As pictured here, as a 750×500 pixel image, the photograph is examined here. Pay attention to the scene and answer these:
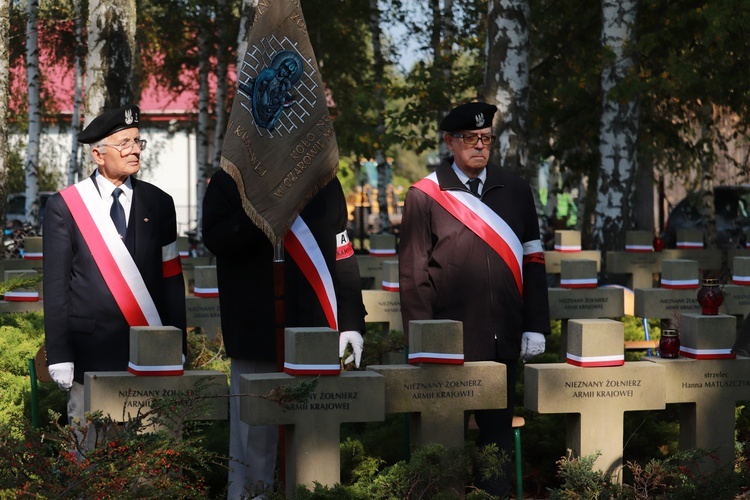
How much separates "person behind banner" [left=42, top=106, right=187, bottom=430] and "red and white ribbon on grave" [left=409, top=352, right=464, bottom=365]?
4.18 ft

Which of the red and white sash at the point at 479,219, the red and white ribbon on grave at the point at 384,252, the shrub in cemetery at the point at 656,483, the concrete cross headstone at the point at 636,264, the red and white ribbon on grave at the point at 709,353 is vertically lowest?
the shrub in cemetery at the point at 656,483

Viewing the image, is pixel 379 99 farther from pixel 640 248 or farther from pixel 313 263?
pixel 313 263

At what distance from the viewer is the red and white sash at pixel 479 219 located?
661cm

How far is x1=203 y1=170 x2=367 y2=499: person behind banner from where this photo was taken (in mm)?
6168

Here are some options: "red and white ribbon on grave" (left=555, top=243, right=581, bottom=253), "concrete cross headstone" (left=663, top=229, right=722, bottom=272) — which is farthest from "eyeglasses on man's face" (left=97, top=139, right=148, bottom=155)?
"concrete cross headstone" (left=663, top=229, right=722, bottom=272)

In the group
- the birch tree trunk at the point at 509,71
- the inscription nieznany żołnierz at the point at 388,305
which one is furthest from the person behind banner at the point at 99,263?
the birch tree trunk at the point at 509,71

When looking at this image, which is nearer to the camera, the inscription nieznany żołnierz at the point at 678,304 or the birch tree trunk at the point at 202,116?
the inscription nieznany żołnierz at the point at 678,304

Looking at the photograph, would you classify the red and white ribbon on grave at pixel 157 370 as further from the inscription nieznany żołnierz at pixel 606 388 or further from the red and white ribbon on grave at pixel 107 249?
the inscription nieznany żołnierz at pixel 606 388

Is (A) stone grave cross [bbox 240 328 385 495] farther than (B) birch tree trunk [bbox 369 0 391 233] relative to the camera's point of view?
No

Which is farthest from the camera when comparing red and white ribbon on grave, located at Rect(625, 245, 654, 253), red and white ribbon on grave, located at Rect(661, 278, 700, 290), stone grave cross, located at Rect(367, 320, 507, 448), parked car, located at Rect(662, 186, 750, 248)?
parked car, located at Rect(662, 186, 750, 248)

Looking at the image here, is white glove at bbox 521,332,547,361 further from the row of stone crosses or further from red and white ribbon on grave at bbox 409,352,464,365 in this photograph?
red and white ribbon on grave at bbox 409,352,464,365

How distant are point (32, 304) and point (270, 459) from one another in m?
5.65

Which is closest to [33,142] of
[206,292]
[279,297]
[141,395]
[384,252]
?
[384,252]

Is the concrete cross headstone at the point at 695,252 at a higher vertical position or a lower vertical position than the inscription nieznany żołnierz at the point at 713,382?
→ higher
